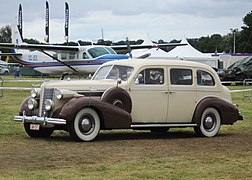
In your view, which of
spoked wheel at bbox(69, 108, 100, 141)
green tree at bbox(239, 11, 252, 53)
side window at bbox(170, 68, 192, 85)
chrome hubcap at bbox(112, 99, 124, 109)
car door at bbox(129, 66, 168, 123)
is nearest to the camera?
spoked wheel at bbox(69, 108, 100, 141)

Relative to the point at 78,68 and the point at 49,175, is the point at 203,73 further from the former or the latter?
the point at 78,68

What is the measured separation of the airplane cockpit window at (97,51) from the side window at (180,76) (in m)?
25.6

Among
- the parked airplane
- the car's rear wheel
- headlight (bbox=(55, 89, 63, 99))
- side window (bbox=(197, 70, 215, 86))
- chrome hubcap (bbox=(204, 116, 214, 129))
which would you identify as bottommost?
the car's rear wheel

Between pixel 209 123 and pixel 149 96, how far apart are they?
1524mm

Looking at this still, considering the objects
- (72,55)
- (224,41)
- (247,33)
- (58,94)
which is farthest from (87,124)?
(224,41)

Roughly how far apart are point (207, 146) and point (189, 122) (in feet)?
5.24

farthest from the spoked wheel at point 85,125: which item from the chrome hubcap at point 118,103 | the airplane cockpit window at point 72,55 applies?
the airplane cockpit window at point 72,55

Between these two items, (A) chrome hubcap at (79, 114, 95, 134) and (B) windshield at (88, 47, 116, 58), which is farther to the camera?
(B) windshield at (88, 47, 116, 58)

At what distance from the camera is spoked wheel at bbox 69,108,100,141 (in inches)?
441

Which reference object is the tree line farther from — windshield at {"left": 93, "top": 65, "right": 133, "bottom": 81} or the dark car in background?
windshield at {"left": 93, "top": 65, "right": 133, "bottom": 81}

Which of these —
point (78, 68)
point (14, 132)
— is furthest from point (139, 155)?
point (78, 68)

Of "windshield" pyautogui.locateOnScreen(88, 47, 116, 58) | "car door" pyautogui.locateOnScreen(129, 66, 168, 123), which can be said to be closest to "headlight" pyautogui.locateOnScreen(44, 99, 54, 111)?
"car door" pyautogui.locateOnScreen(129, 66, 168, 123)

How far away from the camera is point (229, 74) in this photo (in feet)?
147

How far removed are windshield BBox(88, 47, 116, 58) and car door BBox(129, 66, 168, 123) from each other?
1020 inches
